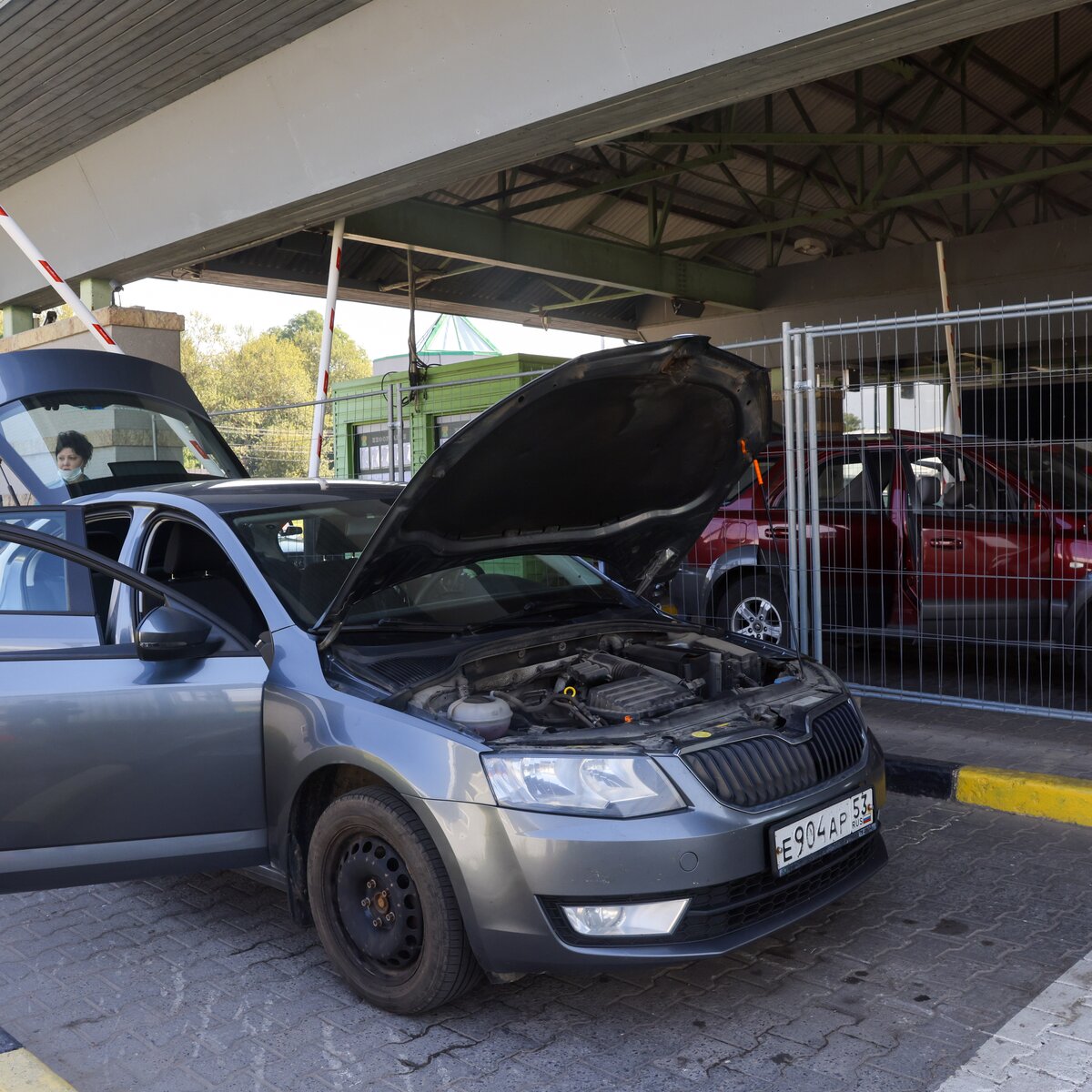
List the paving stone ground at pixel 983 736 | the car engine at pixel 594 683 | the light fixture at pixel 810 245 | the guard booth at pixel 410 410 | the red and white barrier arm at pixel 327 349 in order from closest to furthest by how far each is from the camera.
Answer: the car engine at pixel 594 683 → the paving stone ground at pixel 983 736 → the red and white barrier arm at pixel 327 349 → the guard booth at pixel 410 410 → the light fixture at pixel 810 245

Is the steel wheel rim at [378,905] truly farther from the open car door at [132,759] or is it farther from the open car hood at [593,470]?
the open car hood at [593,470]

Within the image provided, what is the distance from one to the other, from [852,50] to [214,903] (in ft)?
17.6

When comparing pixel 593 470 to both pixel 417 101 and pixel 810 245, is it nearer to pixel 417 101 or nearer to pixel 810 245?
pixel 417 101

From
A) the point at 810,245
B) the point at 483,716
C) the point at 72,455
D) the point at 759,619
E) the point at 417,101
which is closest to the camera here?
the point at 483,716

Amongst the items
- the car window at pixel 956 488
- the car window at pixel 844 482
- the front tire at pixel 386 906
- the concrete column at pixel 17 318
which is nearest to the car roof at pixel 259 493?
the front tire at pixel 386 906

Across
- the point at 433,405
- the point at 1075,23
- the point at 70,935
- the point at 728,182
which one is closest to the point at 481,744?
the point at 70,935

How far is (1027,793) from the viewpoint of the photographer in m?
4.88

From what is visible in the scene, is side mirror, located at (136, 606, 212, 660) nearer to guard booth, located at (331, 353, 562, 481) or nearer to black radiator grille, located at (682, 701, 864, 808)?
black radiator grille, located at (682, 701, 864, 808)

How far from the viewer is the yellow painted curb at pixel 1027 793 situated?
4734 mm

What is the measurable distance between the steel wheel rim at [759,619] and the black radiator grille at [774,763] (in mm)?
3914

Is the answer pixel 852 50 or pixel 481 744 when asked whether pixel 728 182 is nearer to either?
pixel 852 50

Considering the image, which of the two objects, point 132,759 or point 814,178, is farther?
point 814,178

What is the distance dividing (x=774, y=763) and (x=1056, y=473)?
4.38 metres

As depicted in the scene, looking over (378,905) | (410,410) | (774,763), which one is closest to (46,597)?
(378,905)
